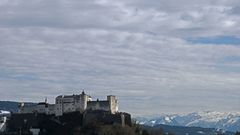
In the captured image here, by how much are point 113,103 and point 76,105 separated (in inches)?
335

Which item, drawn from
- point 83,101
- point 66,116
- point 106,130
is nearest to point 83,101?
point 83,101

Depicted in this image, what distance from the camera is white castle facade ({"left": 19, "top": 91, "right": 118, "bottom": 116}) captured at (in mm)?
135125

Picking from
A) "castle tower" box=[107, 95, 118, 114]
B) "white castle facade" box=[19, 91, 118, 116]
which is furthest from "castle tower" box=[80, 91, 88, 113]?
"castle tower" box=[107, 95, 118, 114]

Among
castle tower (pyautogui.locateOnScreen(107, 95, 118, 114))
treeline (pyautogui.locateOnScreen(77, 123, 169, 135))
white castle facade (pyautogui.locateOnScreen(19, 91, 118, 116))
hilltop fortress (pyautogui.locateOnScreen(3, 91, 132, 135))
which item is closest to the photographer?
treeline (pyautogui.locateOnScreen(77, 123, 169, 135))

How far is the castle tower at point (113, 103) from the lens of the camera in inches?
5304

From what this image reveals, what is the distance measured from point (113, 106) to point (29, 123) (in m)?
19.5

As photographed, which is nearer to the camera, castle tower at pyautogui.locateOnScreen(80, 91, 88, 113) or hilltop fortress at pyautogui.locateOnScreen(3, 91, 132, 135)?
hilltop fortress at pyautogui.locateOnScreen(3, 91, 132, 135)

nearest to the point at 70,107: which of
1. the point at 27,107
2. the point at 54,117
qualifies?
the point at 54,117

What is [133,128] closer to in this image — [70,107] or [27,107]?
[70,107]

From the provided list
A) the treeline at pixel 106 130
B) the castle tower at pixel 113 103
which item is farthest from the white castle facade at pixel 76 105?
the treeline at pixel 106 130

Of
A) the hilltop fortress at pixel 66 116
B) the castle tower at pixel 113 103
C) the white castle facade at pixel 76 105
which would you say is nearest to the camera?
the hilltop fortress at pixel 66 116

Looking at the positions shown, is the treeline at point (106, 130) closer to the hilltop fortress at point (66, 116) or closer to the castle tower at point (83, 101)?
the hilltop fortress at point (66, 116)

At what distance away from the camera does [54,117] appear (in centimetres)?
13550

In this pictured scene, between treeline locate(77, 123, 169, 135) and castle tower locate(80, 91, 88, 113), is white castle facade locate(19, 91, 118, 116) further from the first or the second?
treeline locate(77, 123, 169, 135)
